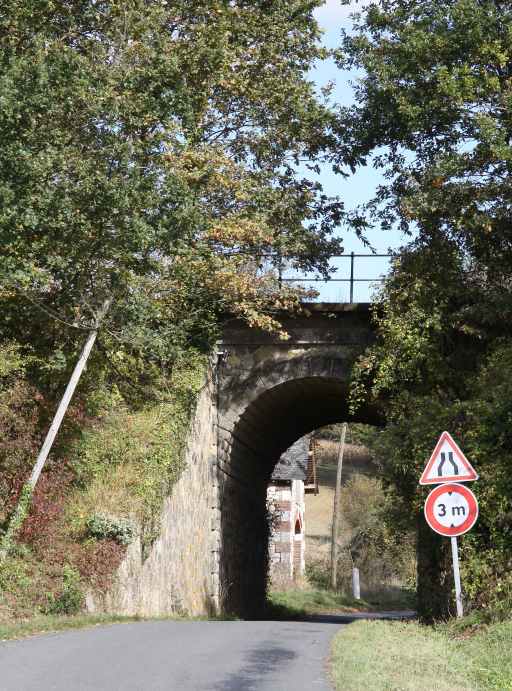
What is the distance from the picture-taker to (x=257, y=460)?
2680 centimetres

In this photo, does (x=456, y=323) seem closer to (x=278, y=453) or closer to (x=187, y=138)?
(x=187, y=138)

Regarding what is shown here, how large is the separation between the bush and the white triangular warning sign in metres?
5.99

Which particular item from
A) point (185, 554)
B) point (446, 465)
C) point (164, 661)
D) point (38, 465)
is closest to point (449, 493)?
point (446, 465)

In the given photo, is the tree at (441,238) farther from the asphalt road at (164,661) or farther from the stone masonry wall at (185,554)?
the asphalt road at (164,661)

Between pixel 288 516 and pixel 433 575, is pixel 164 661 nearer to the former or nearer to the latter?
pixel 433 575

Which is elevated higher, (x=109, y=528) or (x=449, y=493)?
(x=449, y=493)

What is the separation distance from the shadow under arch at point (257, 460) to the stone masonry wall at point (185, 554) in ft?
2.49

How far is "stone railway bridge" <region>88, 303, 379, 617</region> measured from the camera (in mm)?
19328

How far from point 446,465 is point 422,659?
316 cm

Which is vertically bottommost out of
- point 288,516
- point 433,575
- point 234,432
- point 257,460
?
point 433,575

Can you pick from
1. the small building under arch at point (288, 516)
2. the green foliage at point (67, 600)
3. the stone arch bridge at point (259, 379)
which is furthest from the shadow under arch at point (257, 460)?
the small building under arch at point (288, 516)

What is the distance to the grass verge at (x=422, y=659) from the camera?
829 centimetres

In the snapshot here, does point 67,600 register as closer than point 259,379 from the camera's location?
Yes

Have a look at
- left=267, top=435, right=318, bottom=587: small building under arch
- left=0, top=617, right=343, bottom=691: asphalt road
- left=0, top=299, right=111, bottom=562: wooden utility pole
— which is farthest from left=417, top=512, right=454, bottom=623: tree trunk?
left=267, top=435, right=318, bottom=587: small building under arch
